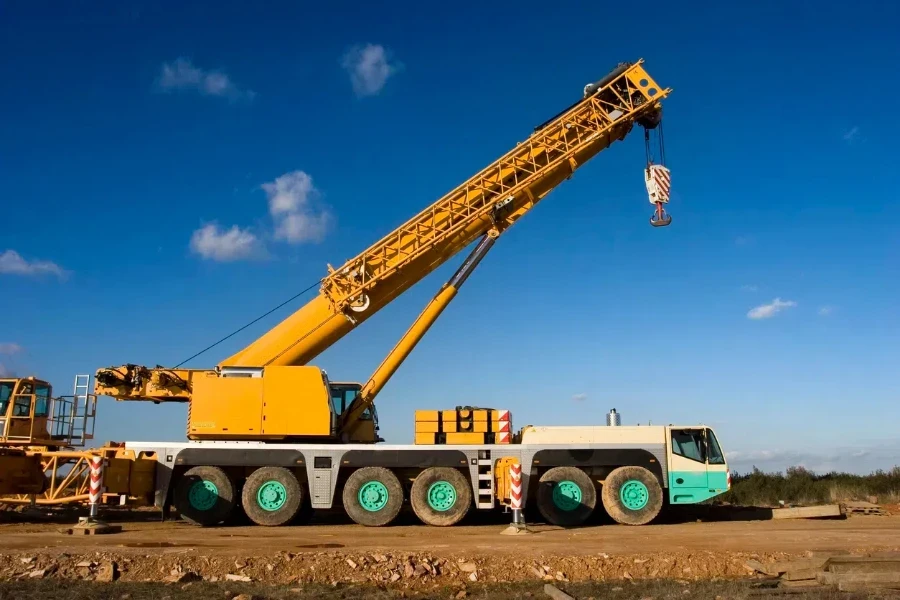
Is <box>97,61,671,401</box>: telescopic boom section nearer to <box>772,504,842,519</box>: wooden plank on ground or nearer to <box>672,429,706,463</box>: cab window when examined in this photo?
<box>672,429,706,463</box>: cab window

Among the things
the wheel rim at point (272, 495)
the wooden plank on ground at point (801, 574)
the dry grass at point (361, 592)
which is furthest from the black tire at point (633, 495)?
the wheel rim at point (272, 495)

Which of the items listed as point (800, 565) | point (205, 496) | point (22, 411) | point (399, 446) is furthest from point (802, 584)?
point (22, 411)

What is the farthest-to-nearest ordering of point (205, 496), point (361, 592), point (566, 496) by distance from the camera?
point (566, 496)
point (205, 496)
point (361, 592)

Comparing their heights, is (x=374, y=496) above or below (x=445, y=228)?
below

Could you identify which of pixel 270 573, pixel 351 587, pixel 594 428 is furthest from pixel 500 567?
pixel 594 428

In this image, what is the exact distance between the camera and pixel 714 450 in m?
17.3

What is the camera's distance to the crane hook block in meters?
17.5

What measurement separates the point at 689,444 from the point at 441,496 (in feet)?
19.7

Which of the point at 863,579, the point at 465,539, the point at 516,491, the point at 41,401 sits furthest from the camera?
the point at 41,401

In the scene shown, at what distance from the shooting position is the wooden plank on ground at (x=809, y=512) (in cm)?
1816

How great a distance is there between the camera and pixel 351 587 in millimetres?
10227

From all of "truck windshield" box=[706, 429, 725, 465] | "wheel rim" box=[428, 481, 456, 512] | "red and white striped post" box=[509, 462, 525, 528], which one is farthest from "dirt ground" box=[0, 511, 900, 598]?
"truck windshield" box=[706, 429, 725, 465]

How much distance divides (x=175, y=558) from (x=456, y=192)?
10.4 m

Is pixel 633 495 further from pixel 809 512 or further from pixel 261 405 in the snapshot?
pixel 261 405
